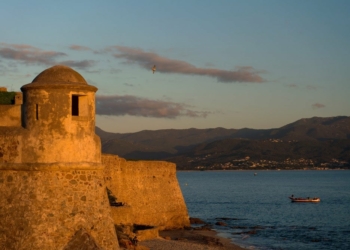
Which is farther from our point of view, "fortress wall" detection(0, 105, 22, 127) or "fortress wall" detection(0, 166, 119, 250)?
"fortress wall" detection(0, 105, 22, 127)

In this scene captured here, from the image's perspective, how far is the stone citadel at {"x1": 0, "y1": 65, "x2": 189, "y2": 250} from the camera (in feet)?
50.4

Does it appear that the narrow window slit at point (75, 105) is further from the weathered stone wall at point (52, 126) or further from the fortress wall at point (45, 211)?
Answer: the fortress wall at point (45, 211)

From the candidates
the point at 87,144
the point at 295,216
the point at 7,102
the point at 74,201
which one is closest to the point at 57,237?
the point at 74,201

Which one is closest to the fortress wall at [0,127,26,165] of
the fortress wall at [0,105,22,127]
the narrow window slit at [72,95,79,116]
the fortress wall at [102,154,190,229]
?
the fortress wall at [0,105,22,127]

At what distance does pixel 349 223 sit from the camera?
2591 inches

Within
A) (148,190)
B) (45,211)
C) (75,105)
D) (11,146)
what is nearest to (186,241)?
(148,190)

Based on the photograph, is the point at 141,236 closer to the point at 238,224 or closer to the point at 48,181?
the point at 48,181

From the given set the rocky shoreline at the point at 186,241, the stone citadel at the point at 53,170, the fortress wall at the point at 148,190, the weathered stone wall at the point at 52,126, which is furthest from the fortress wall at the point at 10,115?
the fortress wall at the point at 148,190

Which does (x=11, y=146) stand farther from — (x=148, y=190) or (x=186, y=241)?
(x=148, y=190)

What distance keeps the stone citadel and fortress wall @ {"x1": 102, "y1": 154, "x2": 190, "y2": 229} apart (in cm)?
2068

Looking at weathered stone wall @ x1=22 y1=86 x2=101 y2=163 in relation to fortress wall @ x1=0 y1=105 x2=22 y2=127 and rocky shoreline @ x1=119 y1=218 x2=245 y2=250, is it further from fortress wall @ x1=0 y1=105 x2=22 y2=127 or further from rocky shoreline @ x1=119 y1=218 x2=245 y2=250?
rocky shoreline @ x1=119 y1=218 x2=245 y2=250

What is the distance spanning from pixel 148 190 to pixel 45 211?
28074 millimetres

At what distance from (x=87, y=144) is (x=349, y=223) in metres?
Answer: 55.0

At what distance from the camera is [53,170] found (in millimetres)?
15547
